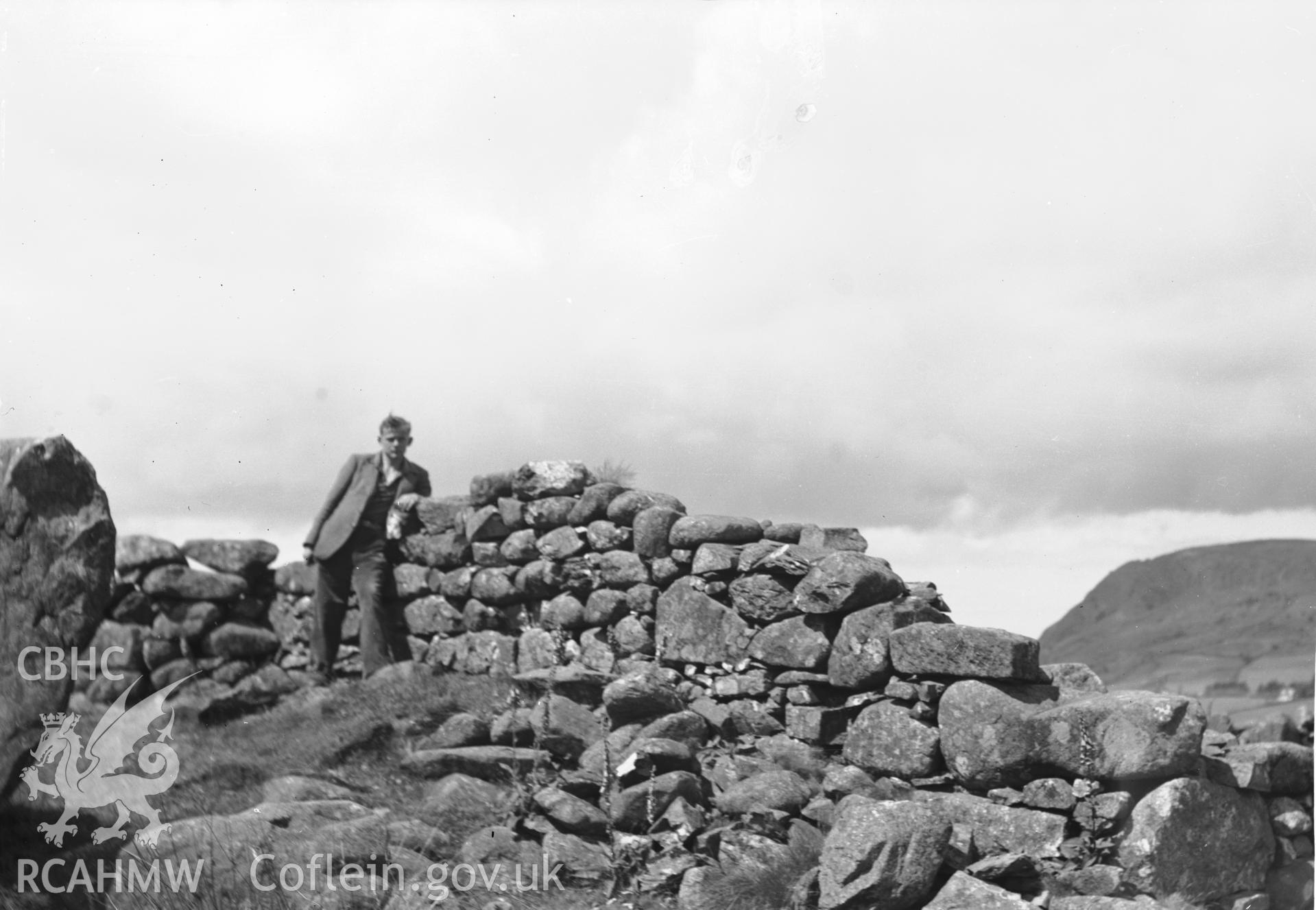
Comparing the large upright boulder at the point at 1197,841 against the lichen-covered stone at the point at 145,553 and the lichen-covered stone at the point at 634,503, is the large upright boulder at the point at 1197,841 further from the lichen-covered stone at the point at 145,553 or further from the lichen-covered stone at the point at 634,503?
the lichen-covered stone at the point at 145,553

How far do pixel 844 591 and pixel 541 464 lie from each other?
3374 mm

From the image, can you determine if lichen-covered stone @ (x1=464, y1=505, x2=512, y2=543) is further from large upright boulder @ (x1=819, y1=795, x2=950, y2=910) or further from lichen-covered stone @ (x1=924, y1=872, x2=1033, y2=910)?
lichen-covered stone @ (x1=924, y1=872, x2=1033, y2=910)

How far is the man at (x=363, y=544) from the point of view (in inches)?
419

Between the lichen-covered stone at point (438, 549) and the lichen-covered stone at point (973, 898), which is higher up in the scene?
the lichen-covered stone at point (438, 549)

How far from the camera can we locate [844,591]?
7062 mm

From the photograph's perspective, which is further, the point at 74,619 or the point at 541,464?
the point at 541,464

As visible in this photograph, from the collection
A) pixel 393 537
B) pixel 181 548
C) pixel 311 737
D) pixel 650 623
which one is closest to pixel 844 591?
pixel 650 623

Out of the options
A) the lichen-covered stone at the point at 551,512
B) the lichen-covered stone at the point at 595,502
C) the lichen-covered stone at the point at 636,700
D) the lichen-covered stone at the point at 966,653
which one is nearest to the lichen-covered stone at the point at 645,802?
the lichen-covered stone at the point at 636,700

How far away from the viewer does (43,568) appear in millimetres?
6371

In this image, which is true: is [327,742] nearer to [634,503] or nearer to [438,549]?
[438,549]

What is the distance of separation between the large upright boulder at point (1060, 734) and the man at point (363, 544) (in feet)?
19.7

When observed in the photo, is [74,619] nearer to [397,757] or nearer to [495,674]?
[397,757]

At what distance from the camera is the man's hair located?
10734mm

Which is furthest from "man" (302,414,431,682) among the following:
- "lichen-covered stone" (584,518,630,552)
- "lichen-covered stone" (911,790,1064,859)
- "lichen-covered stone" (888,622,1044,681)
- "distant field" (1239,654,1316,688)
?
"distant field" (1239,654,1316,688)
